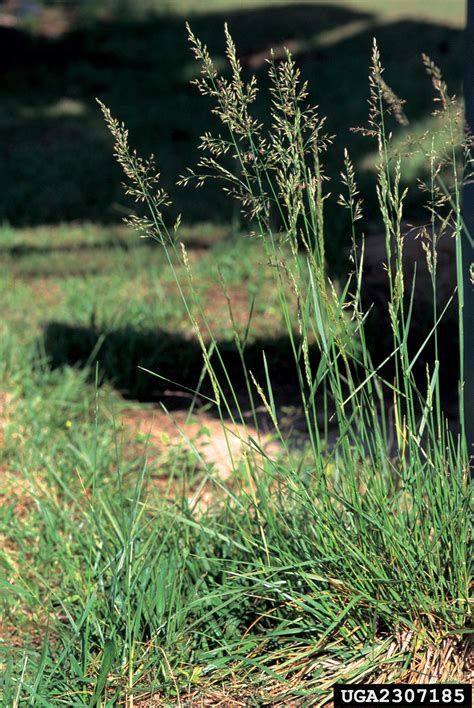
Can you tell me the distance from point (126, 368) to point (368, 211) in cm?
340

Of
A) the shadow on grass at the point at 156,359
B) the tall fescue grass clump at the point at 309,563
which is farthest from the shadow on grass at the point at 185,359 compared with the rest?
the tall fescue grass clump at the point at 309,563

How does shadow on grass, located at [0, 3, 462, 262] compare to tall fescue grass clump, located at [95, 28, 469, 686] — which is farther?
shadow on grass, located at [0, 3, 462, 262]

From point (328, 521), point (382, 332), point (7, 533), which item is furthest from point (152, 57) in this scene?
point (328, 521)

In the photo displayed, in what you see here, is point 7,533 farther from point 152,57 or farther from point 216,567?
point 152,57

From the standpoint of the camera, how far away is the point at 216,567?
2330 mm

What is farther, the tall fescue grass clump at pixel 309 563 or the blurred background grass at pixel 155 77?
the blurred background grass at pixel 155 77

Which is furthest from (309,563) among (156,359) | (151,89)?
(151,89)

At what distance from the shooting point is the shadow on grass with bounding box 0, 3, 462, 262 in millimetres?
8031

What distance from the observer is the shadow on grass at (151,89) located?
A: 803 centimetres

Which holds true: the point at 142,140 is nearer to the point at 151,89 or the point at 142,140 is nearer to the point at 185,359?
the point at 151,89

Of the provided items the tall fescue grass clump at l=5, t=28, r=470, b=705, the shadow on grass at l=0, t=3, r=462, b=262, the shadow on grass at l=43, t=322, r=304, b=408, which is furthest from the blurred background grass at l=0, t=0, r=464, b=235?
the tall fescue grass clump at l=5, t=28, r=470, b=705

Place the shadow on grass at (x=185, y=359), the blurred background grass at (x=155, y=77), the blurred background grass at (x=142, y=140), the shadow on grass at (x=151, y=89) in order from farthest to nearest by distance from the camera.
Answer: the blurred background grass at (x=155, y=77)
the shadow on grass at (x=151, y=89)
the blurred background grass at (x=142, y=140)
the shadow on grass at (x=185, y=359)

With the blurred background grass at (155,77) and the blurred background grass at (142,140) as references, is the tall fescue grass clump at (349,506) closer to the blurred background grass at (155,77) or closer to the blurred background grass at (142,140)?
the blurred background grass at (142,140)

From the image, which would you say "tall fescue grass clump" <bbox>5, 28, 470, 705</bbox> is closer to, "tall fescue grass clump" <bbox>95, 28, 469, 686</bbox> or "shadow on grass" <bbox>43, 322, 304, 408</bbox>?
"tall fescue grass clump" <bbox>95, 28, 469, 686</bbox>
